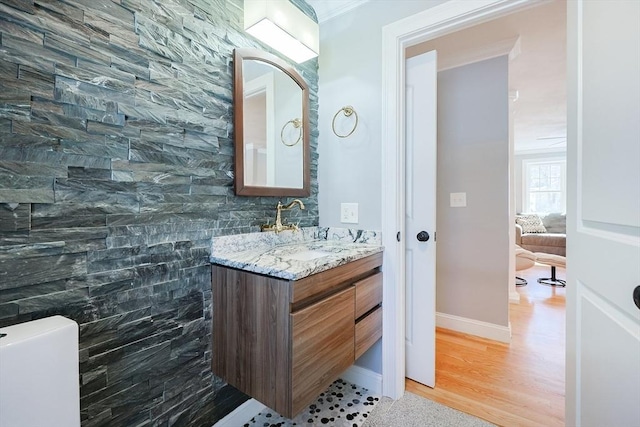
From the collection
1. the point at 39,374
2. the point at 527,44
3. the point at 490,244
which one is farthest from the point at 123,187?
the point at 527,44

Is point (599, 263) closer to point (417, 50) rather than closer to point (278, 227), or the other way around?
point (278, 227)

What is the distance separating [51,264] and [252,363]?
0.80 meters

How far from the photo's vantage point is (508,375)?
194 centimetres

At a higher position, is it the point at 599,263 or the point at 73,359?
the point at 599,263

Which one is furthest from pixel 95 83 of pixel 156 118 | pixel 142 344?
pixel 142 344

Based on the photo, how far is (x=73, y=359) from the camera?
80cm

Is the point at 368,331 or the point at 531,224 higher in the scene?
the point at 531,224

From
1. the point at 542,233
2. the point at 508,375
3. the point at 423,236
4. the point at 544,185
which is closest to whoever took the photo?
the point at 423,236

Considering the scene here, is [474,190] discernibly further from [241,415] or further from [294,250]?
[241,415]

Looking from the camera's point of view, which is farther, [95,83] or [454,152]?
[454,152]

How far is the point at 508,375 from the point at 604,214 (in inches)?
65.7

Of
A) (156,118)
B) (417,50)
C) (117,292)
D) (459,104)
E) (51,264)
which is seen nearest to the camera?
(51,264)

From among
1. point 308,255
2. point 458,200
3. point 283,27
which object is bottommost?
point 308,255

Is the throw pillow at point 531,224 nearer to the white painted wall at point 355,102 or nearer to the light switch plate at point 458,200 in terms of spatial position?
the light switch plate at point 458,200
